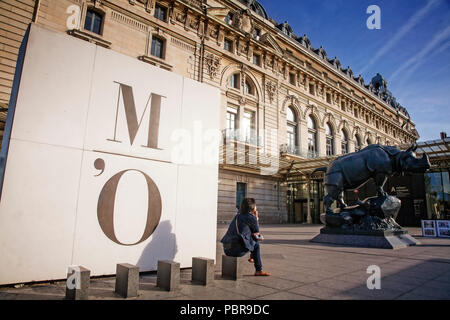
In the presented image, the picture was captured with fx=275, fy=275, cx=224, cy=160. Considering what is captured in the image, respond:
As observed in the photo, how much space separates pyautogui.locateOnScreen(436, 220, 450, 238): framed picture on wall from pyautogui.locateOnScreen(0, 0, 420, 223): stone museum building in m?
9.79

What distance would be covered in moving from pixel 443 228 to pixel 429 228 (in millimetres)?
508

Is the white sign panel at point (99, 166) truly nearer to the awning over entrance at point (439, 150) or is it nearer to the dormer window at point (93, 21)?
the dormer window at point (93, 21)

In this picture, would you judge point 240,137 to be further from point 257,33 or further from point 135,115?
point 135,115

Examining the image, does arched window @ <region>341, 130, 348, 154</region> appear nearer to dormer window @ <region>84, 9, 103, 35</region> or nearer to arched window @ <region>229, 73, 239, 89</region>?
arched window @ <region>229, 73, 239, 89</region>

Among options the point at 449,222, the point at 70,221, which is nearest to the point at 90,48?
the point at 70,221

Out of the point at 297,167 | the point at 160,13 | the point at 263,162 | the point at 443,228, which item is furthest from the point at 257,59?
the point at 443,228

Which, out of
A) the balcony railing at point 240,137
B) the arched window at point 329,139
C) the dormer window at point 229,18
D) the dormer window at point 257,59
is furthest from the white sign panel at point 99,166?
the arched window at point 329,139

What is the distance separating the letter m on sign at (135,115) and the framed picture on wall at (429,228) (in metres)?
13.3

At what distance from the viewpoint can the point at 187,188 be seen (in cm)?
523

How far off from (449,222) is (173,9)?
22265mm

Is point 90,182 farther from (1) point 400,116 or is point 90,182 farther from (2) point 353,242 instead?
(1) point 400,116

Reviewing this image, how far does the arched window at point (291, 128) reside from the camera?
2833 cm

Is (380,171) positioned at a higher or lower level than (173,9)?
lower

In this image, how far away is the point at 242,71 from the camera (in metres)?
25.2
